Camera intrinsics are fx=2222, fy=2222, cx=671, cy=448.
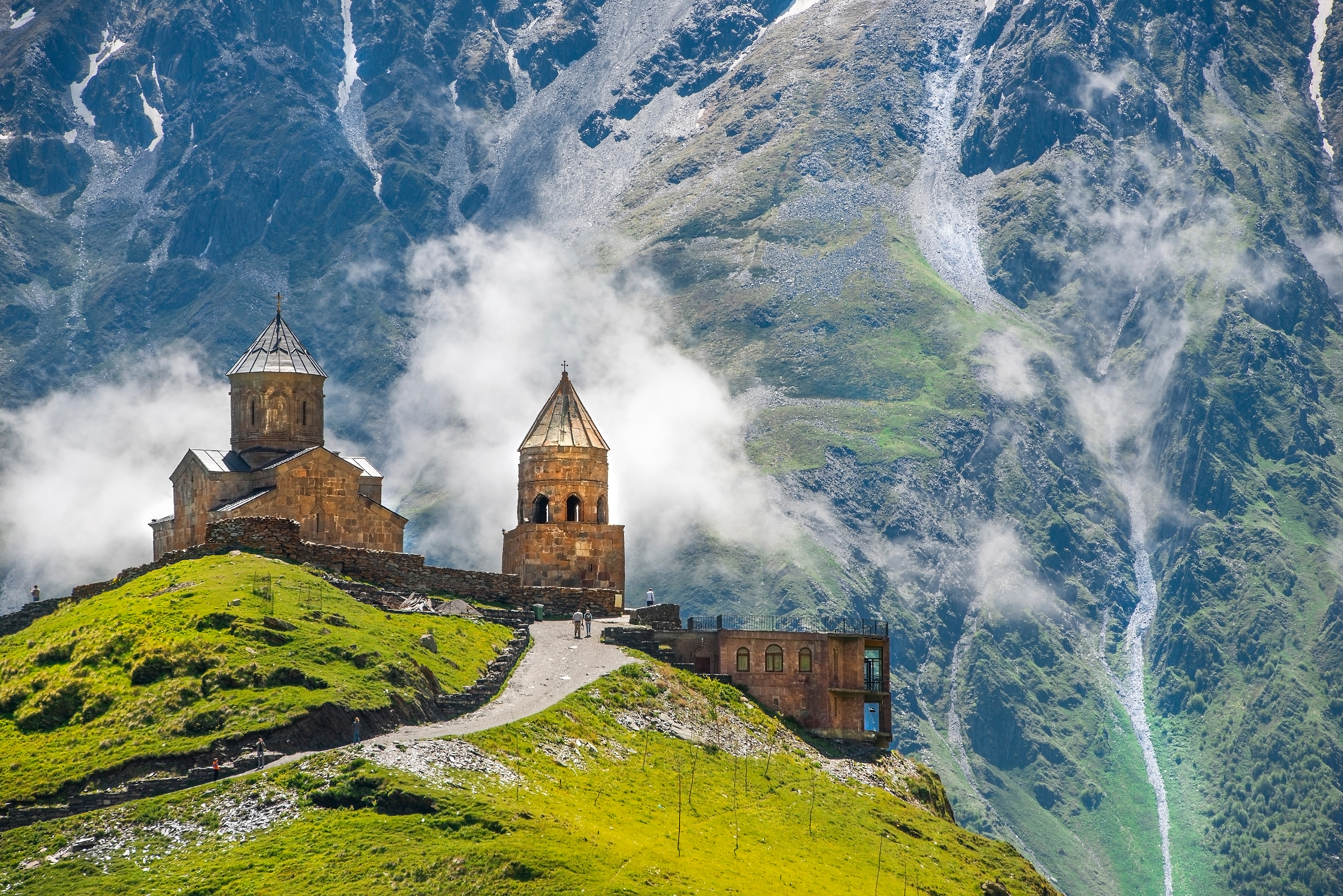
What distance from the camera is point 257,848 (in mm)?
67750

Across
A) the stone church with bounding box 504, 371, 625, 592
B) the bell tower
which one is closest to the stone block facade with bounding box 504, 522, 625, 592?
the stone church with bounding box 504, 371, 625, 592

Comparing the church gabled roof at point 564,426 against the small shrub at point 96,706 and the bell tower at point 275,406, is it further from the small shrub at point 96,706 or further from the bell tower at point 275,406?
the small shrub at point 96,706

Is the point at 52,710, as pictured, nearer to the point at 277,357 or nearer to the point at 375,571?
the point at 375,571

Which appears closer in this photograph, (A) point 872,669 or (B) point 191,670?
(B) point 191,670

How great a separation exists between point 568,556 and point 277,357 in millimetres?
17643

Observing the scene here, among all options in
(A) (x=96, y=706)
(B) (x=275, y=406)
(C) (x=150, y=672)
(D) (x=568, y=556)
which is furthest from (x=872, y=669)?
(A) (x=96, y=706)

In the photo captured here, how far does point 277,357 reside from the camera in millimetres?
111000

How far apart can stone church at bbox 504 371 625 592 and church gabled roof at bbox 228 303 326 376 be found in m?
11.8

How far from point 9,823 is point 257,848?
8.22 m

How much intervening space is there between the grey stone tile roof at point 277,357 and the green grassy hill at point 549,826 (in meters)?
28.5

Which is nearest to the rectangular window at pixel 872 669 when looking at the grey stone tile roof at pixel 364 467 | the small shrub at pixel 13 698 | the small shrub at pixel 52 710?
the grey stone tile roof at pixel 364 467

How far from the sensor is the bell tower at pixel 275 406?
109375 millimetres

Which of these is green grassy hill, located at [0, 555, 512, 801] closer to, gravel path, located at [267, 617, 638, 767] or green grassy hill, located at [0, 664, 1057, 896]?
gravel path, located at [267, 617, 638, 767]

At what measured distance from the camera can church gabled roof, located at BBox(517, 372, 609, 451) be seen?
11162 cm
